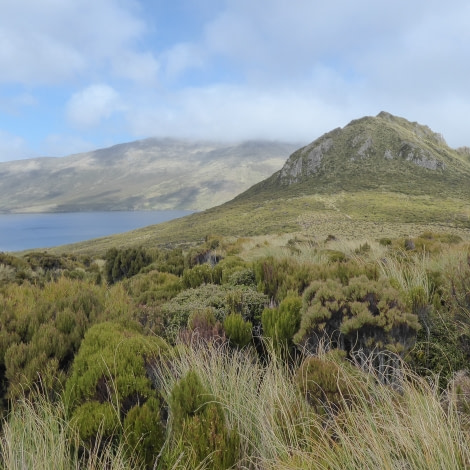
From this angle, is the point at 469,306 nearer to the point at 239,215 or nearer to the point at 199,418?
the point at 199,418

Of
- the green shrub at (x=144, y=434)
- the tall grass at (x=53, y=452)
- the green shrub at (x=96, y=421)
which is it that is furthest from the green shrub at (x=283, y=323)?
the tall grass at (x=53, y=452)

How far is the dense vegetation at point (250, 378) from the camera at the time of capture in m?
1.99

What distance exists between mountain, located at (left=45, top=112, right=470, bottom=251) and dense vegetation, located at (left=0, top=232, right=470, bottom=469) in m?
52.4

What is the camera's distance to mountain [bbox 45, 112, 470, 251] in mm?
69625

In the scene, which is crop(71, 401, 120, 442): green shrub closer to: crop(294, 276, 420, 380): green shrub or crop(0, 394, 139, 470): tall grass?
crop(0, 394, 139, 470): tall grass

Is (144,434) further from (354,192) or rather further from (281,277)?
(354,192)

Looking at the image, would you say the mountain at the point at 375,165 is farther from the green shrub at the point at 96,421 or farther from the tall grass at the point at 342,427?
the green shrub at the point at 96,421

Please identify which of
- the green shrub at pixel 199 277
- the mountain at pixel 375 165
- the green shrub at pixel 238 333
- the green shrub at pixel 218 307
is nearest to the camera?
the green shrub at pixel 238 333

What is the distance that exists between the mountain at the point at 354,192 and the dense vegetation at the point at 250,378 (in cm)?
5237

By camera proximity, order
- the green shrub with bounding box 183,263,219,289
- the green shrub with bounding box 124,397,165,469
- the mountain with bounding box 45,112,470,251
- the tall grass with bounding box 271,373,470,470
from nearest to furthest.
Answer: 1. the tall grass with bounding box 271,373,470,470
2. the green shrub with bounding box 124,397,165,469
3. the green shrub with bounding box 183,263,219,289
4. the mountain with bounding box 45,112,470,251

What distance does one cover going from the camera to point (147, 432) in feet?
7.30

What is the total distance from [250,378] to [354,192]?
104 meters

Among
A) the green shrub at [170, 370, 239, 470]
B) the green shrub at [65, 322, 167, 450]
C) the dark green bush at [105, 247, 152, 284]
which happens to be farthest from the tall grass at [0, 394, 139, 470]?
the dark green bush at [105, 247, 152, 284]

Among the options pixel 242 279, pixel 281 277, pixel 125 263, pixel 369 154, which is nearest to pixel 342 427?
pixel 281 277
